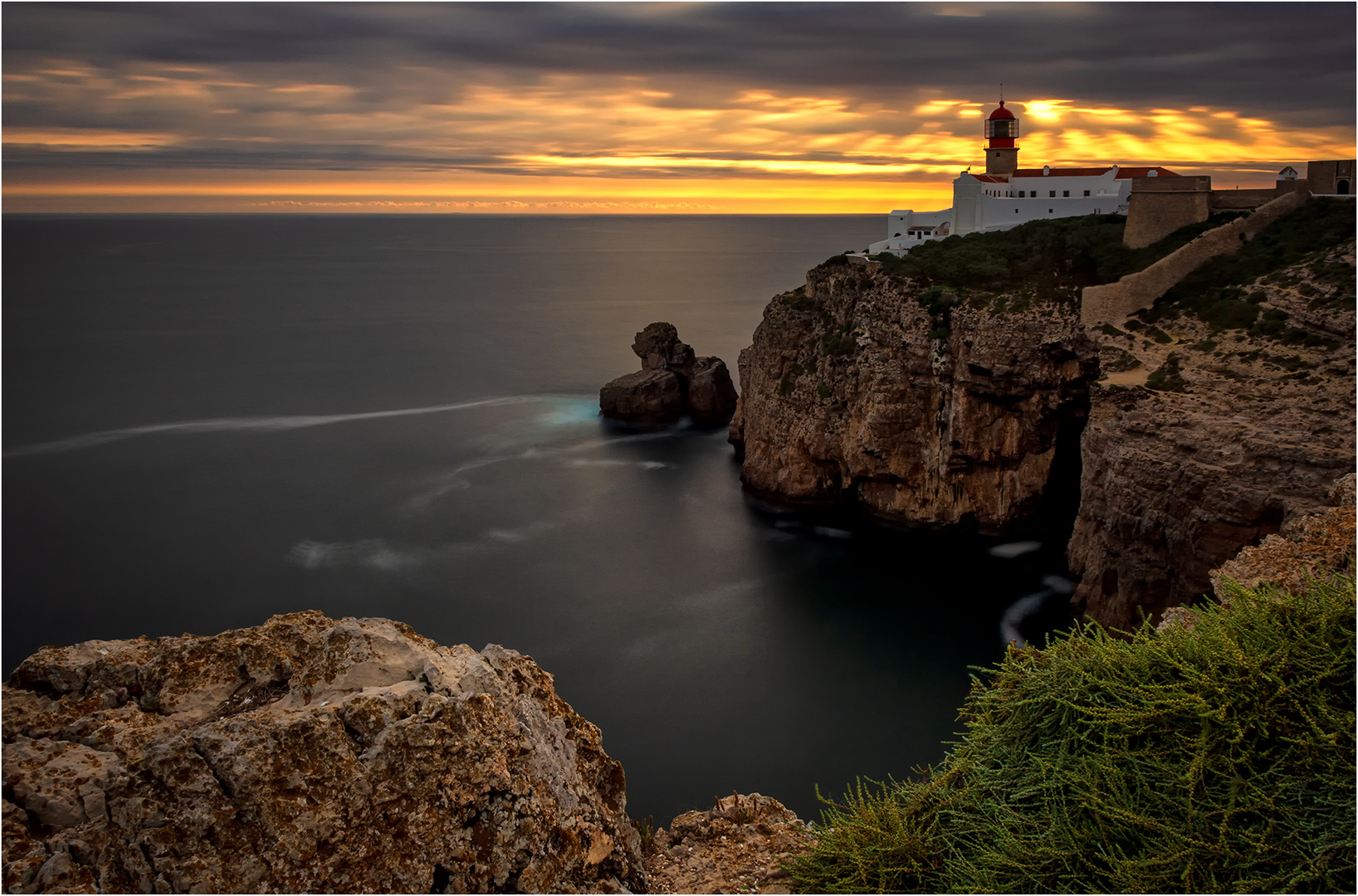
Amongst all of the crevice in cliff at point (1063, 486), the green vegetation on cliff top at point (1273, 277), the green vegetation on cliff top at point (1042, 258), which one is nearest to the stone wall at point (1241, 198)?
the green vegetation on cliff top at point (1042, 258)

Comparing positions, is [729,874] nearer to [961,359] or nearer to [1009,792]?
[1009,792]

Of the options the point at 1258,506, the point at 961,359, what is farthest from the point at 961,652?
the point at 961,359

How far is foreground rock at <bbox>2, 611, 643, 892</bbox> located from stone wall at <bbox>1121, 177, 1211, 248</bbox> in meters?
41.1

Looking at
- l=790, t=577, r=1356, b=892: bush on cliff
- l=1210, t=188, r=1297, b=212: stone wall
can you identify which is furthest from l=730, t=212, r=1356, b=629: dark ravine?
l=790, t=577, r=1356, b=892: bush on cliff

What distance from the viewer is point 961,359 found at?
36625 mm

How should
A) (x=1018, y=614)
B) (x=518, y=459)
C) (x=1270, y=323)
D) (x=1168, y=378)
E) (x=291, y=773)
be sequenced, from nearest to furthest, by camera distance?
(x=291, y=773) → (x=1168, y=378) → (x=1270, y=323) → (x=1018, y=614) → (x=518, y=459)

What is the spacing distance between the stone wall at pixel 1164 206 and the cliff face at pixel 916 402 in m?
8.92

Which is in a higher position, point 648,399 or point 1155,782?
point 1155,782

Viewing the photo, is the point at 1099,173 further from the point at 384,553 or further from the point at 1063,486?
the point at 384,553

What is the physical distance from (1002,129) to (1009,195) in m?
7.13

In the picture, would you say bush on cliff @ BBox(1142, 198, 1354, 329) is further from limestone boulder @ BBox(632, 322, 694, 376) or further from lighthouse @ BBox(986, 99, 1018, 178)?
limestone boulder @ BBox(632, 322, 694, 376)

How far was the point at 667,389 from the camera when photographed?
57.9 m

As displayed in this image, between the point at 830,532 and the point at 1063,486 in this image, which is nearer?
the point at 1063,486

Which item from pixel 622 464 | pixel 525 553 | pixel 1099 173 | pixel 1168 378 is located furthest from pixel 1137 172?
pixel 525 553
